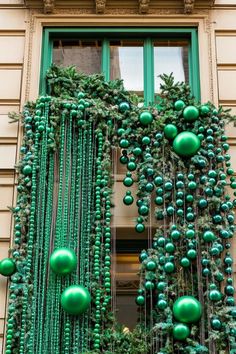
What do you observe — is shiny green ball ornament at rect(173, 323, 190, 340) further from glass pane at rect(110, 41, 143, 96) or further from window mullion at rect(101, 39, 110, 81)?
window mullion at rect(101, 39, 110, 81)

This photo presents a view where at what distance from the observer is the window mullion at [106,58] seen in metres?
12.5

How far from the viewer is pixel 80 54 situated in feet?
42.2

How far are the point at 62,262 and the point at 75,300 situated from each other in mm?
600

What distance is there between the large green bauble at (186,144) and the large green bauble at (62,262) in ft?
7.85

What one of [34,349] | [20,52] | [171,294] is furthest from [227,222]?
[20,52]

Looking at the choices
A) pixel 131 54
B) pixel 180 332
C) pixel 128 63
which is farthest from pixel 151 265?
pixel 131 54

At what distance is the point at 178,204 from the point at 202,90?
2.40 metres

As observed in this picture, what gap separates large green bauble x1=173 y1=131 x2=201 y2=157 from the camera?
10898 millimetres

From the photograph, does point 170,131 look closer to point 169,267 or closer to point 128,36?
point 169,267

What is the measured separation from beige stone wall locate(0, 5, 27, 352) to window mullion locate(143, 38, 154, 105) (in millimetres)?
2228

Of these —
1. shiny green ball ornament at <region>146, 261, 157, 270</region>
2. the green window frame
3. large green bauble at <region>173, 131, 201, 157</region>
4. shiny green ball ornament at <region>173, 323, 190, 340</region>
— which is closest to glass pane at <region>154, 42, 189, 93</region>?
the green window frame

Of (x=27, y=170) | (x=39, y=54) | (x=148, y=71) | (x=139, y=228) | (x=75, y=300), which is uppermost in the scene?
(x=39, y=54)

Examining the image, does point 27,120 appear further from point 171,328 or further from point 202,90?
point 171,328

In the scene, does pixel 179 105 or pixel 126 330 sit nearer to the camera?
pixel 126 330
